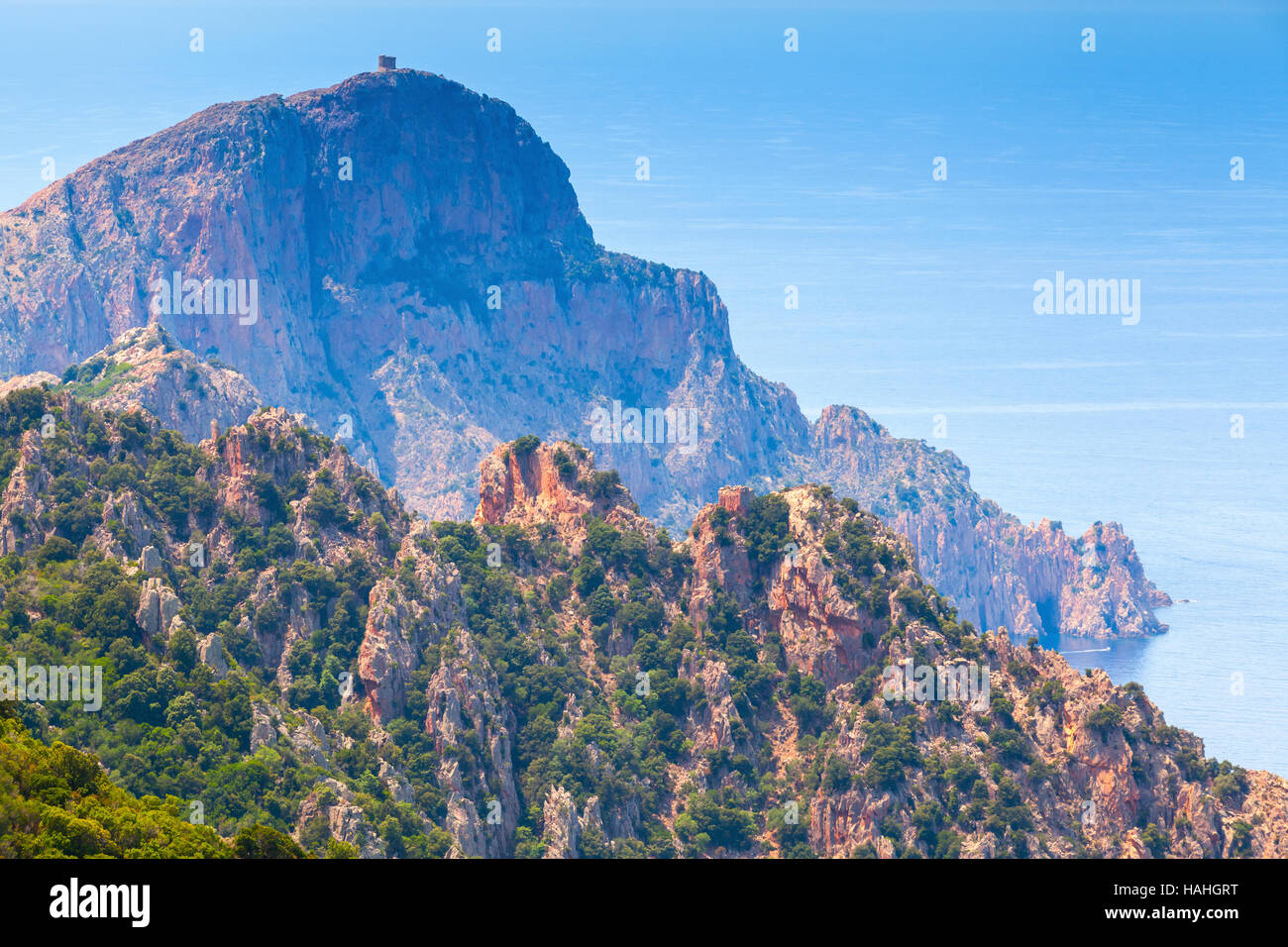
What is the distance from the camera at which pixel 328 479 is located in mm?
161750

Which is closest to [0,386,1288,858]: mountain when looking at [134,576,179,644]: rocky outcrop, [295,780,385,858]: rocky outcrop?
[295,780,385,858]: rocky outcrop

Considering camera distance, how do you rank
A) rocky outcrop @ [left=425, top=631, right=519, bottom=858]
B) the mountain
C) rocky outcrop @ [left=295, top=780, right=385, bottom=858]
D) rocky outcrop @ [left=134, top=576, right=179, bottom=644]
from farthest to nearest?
1. rocky outcrop @ [left=425, top=631, right=519, bottom=858]
2. rocky outcrop @ [left=134, top=576, right=179, bottom=644]
3. the mountain
4. rocky outcrop @ [left=295, top=780, right=385, bottom=858]

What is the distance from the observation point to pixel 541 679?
153 m

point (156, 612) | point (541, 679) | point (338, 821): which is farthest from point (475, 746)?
point (156, 612)

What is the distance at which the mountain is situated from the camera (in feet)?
416

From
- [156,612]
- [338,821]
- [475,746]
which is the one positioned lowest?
[338,821]

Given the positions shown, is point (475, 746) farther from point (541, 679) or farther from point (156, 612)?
point (156, 612)

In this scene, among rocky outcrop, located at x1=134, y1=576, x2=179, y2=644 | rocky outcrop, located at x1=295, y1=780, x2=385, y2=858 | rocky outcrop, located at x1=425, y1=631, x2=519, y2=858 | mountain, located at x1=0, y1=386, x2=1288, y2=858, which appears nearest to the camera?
rocky outcrop, located at x1=295, y1=780, x2=385, y2=858

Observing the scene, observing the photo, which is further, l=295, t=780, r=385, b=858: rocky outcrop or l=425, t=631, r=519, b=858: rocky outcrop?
l=425, t=631, r=519, b=858: rocky outcrop

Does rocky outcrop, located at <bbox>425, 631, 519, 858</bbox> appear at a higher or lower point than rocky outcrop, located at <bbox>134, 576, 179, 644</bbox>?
lower

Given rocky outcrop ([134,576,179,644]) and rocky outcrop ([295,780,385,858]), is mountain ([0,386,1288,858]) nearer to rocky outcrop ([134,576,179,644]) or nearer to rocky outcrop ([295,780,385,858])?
rocky outcrop ([295,780,385,858])

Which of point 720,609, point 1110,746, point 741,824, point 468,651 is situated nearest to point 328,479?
point 468,651
